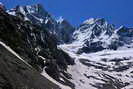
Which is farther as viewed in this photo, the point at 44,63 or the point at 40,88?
the point at 44,63

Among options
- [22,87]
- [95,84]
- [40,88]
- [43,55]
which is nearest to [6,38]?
[40,88]

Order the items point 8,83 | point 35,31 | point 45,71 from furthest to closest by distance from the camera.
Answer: point 35,31, point 45,71, point 8,83

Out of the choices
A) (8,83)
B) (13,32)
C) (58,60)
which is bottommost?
(8,83)

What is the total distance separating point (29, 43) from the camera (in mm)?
145000

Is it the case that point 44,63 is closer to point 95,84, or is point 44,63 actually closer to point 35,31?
point 35,31

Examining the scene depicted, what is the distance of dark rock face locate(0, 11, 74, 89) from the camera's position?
9778cm

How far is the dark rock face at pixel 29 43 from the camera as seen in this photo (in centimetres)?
9778

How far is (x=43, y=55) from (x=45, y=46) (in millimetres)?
25632

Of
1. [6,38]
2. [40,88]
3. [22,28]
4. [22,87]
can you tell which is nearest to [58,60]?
[22,28]

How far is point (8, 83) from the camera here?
32156 mm

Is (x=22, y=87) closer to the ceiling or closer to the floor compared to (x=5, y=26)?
closer to the floor

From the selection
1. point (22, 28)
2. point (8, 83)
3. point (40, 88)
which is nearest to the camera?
point (8, 83)

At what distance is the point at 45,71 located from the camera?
134750 millimetres

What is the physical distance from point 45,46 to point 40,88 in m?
139
